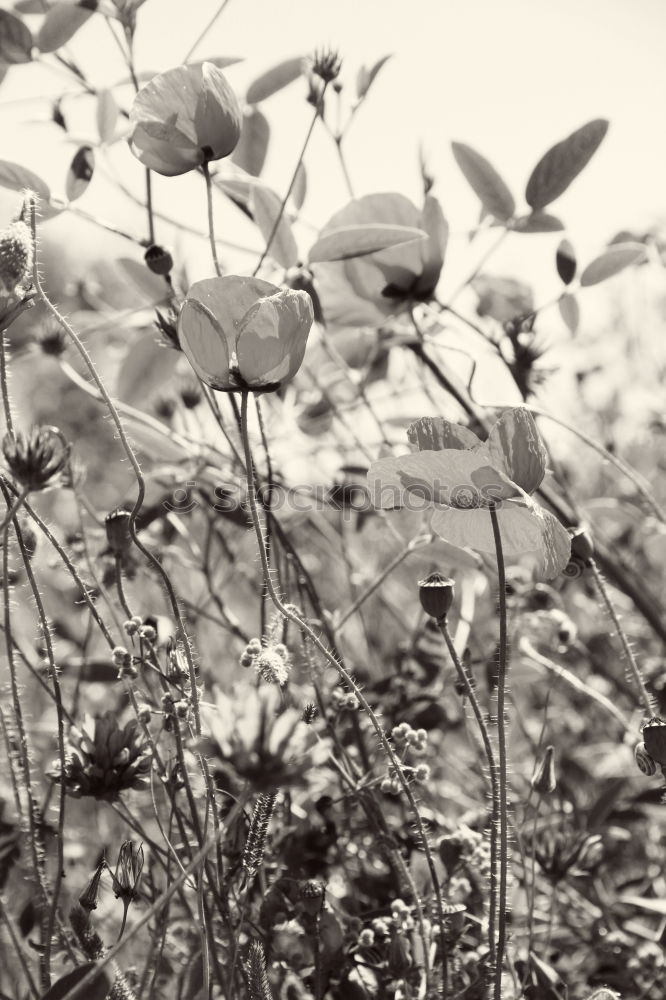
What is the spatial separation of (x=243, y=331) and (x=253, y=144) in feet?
1.05

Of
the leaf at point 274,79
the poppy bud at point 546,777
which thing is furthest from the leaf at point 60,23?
the poppy bud at point 546,777

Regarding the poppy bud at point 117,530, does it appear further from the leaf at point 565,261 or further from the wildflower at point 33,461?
the leaf at point 565,261

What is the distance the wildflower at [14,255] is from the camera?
337 millimetres

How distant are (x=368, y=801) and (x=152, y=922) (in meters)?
0.20

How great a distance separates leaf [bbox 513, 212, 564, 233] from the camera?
60 cm

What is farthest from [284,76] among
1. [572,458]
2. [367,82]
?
[572,458]

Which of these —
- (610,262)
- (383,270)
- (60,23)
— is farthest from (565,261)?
(60,23)

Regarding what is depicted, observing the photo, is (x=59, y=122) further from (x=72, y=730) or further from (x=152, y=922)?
(x=152, y=922)

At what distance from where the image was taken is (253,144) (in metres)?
0.63

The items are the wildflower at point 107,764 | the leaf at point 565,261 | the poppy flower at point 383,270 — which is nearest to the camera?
the wildflower at point 107,764

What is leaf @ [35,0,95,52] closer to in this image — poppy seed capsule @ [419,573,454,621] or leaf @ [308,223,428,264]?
leaf @ [308,223,428,264]

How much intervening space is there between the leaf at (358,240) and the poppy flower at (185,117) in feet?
Answer: 0.25

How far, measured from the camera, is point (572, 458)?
1582 millimetres

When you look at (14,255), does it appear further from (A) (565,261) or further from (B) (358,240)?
(A) (565,261)
